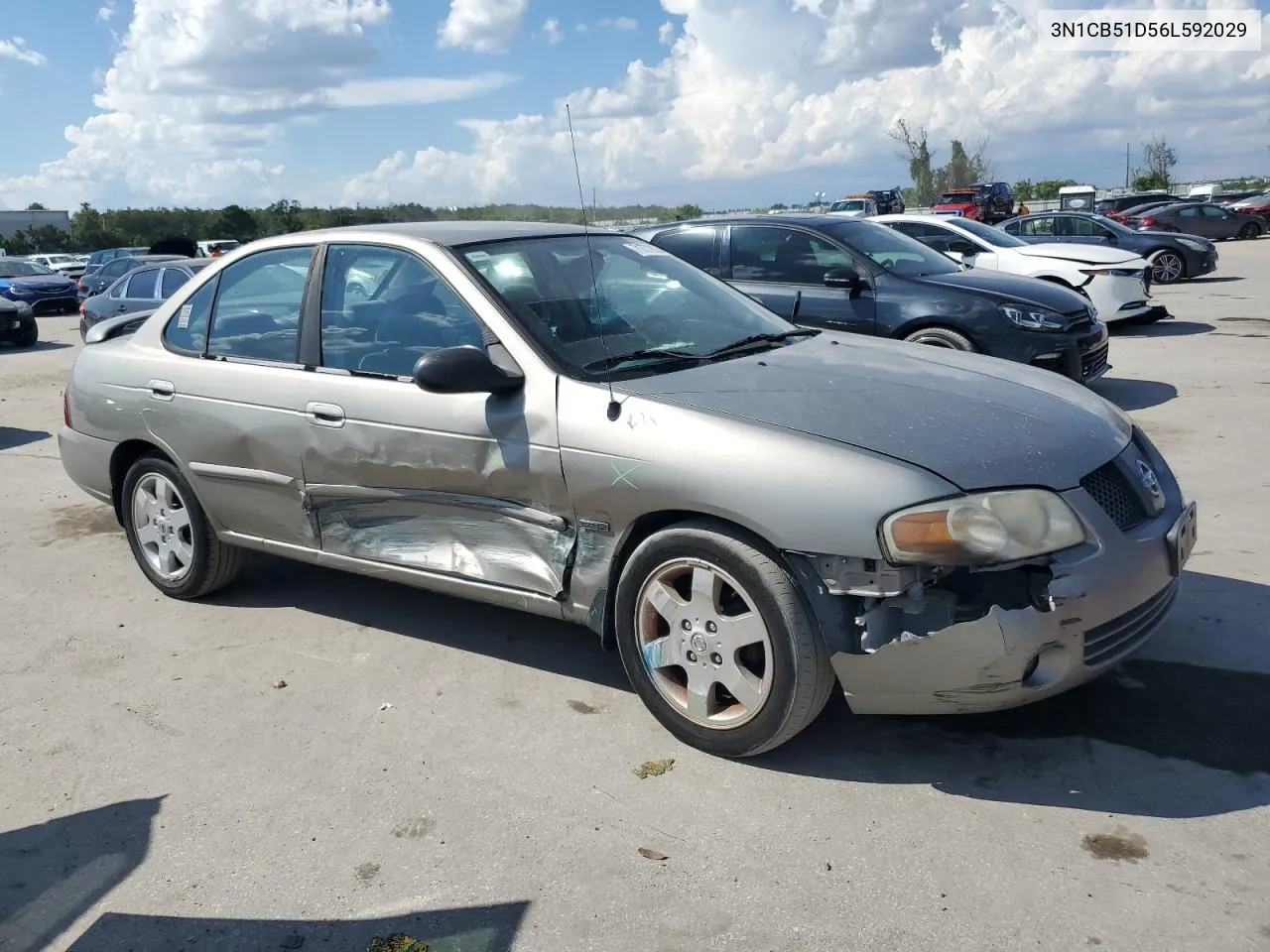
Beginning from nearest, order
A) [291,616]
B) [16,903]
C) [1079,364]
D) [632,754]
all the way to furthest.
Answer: [16,903] < [632,754] < [291,616] < [1079,364]

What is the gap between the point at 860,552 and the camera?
10.6ft

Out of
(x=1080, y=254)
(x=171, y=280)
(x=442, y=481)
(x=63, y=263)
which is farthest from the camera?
(x=63, y=263)

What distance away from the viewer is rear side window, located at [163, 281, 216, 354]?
516cm

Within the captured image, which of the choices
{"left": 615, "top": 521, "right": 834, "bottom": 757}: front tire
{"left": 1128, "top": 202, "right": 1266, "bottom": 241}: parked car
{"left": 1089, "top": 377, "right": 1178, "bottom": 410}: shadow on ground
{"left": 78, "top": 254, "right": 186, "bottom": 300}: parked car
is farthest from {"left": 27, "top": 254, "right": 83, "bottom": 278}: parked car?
{"left": 615, "top": 521, "right": 834, "bottom": 757}: front tire

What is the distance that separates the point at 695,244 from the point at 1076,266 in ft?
19.2

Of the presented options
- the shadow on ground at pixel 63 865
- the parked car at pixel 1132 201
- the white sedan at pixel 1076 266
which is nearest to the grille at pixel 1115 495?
the shadow on ground at pixel 63 865

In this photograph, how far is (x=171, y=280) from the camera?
14.0 metres

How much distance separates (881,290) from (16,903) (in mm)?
7233

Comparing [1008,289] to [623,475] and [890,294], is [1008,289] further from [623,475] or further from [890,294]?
[623,475]

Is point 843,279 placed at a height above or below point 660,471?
above

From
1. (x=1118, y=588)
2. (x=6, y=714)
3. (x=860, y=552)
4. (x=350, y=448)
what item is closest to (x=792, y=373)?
(x=860, y=552)

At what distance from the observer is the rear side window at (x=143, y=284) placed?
1412 cm

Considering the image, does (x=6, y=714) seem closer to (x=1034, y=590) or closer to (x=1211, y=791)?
(x=1034, y=590)

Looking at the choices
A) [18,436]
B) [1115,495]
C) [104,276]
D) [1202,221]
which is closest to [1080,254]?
[1115,495]
